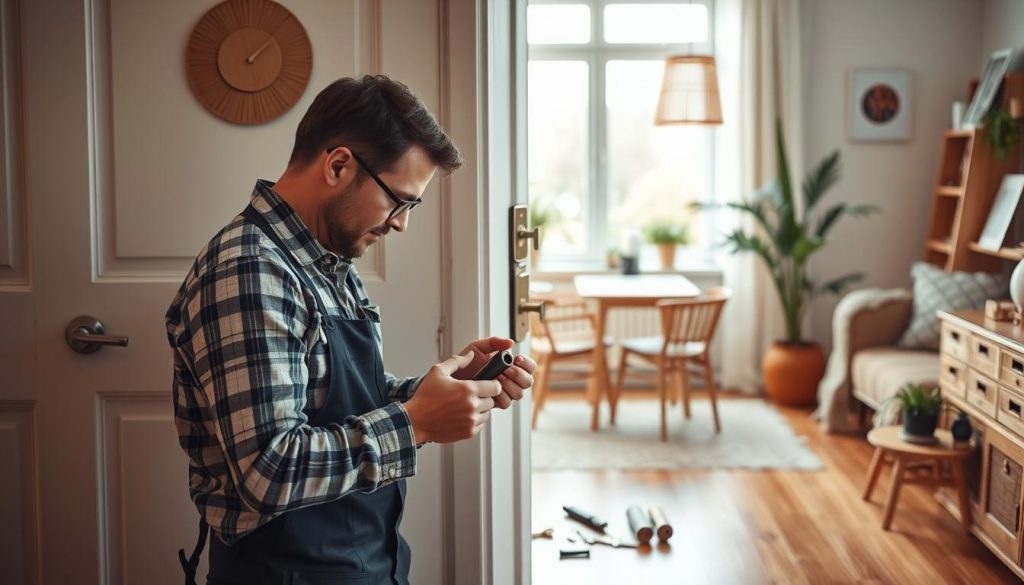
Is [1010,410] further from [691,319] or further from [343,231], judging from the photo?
[343,231]

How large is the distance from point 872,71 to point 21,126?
5503 mm

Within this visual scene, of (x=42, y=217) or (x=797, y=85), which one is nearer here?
(x=42, y=217)

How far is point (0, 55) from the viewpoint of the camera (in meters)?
2.09

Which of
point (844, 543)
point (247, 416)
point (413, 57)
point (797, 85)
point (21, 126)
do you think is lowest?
point (844, 543)

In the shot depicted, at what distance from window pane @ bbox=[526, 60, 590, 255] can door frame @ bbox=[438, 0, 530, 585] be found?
15.0 ft

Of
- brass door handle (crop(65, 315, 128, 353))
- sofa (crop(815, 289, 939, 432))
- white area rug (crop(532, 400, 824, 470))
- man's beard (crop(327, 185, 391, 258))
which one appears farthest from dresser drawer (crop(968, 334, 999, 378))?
brass door handle (crop(65, 315, 128, 353))

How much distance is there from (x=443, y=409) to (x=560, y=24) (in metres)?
5.66

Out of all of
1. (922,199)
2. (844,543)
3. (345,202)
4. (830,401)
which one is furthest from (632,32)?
(345,202)

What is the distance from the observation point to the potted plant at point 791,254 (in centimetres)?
604

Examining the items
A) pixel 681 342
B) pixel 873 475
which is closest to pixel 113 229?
pixel 873 475

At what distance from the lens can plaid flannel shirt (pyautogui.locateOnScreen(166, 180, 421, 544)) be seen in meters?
1.30

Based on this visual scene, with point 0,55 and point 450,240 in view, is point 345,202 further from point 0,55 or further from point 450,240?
point 0,55

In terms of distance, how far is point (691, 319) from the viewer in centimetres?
543

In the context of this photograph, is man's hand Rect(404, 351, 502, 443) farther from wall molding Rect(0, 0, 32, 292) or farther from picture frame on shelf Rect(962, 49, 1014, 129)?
picture frame on shelf Rect(962, 49, 1014, 129)
